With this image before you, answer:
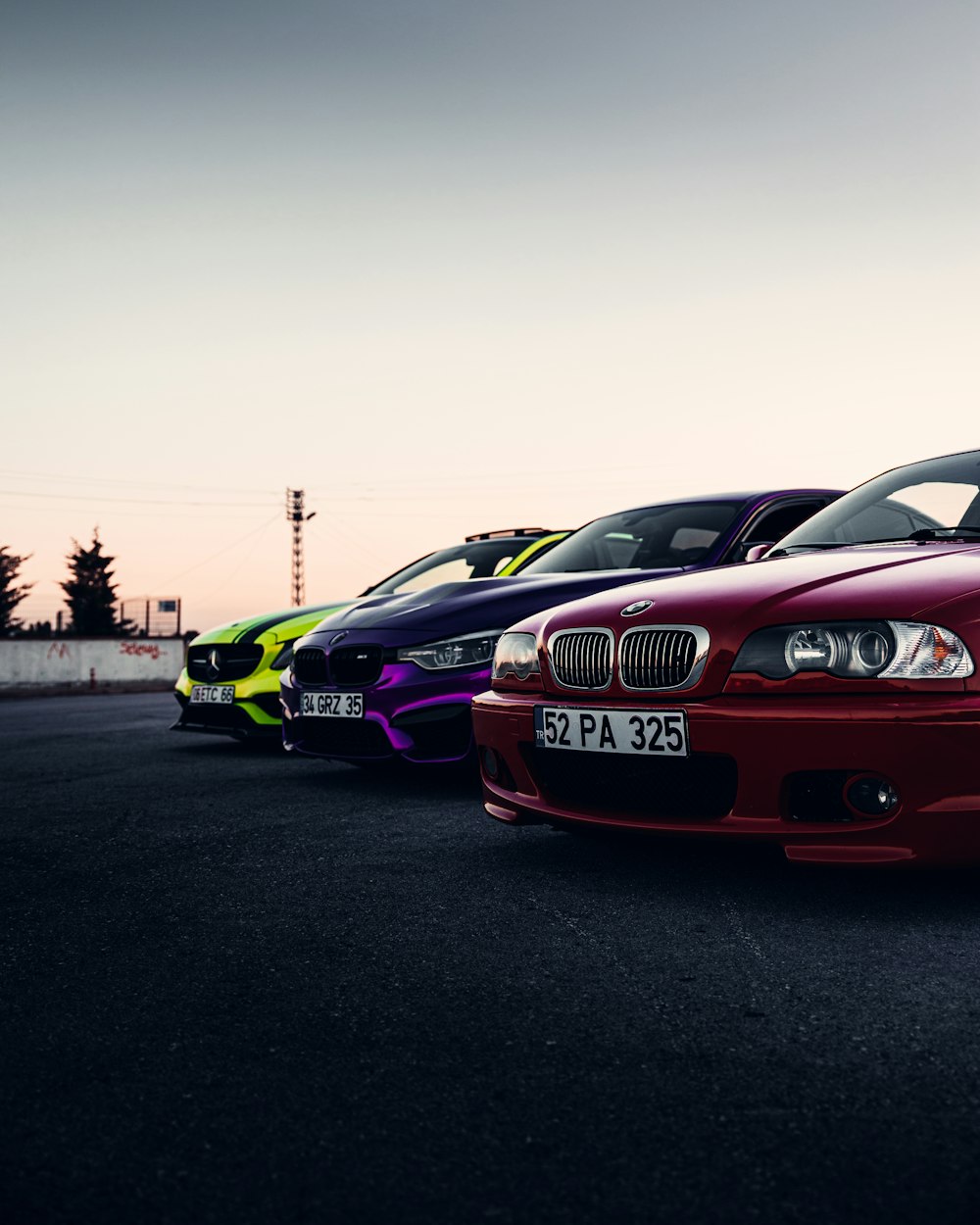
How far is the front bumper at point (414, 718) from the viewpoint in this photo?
4.89 metres

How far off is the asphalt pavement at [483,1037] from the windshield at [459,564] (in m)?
3.40

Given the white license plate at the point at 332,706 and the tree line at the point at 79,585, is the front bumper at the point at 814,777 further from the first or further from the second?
the tree line at the point at 79,585

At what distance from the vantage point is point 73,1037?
2.03 m

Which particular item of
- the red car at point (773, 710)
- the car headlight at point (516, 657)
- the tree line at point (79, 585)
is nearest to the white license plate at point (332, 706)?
the car headlight at point (516, 657)

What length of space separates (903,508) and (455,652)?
2.06m

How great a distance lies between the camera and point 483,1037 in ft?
6.57

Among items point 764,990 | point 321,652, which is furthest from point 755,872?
point 321,652

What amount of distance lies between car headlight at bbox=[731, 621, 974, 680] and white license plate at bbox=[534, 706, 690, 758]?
252 millimetres

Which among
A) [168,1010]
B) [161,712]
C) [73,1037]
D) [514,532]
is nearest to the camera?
[73,1037]

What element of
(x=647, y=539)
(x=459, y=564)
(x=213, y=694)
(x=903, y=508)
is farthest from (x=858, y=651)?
(x=213, y=694)

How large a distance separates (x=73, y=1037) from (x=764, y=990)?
1403 millimetres

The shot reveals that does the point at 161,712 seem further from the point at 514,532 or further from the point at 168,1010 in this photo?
the point at 168,1010

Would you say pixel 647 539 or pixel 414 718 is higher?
pixel 647 539

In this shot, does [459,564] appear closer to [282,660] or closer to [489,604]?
[282,660]
